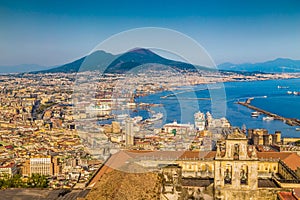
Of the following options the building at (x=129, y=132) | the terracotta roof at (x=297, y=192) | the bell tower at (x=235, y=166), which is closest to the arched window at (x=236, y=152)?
the bell tower at (x=235, y=166)

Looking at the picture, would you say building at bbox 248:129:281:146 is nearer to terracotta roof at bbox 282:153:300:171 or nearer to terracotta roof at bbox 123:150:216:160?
terracotta roof at bbox 282:153:300:171

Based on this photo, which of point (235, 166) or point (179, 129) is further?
point (179, 129)

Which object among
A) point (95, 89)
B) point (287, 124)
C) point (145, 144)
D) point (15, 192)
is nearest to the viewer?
point (15, 192)

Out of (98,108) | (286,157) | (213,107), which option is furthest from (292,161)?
(213,107)

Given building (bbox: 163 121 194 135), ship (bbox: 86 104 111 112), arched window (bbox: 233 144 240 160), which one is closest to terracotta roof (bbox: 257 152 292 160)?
arched window (bbox: 233 144 240 160)

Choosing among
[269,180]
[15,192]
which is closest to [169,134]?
[269,180]

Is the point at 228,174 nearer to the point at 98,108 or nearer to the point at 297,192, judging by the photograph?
the point at 297,192

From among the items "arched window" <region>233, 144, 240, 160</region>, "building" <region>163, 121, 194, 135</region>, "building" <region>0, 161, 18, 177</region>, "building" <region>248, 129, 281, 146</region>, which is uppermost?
"arched window" <region>233, 144, 240, 160</region>

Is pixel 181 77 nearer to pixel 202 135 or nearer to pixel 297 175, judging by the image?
pixel 202 135
